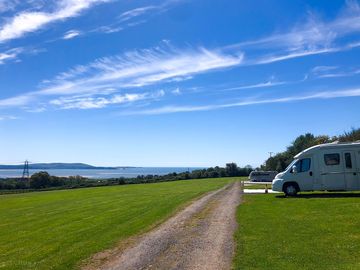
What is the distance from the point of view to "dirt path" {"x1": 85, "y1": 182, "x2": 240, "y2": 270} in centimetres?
1062

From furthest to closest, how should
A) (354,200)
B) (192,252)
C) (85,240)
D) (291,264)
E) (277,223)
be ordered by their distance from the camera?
(354,200) < (277,223) < (85,240) < (192,252) < (291,264)

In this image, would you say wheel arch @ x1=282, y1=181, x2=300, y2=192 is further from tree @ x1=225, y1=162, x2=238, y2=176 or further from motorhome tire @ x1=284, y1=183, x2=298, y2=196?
tree @ x1=225, y1=162, x2=238, y2=176

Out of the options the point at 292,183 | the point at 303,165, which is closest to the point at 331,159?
the point at 303,165

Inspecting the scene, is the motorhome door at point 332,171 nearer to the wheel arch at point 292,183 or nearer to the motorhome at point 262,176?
the wheel arch at point 292,183

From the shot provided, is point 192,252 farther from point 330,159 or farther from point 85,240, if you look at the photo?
point 330,159

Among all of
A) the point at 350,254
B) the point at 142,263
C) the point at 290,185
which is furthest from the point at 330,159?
the point at 142,263

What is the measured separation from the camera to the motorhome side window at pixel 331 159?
1005 inches

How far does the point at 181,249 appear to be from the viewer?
40.2 feet

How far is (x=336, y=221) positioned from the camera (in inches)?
609

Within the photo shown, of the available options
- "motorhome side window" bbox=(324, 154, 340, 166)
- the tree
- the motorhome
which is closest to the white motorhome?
"motorhome side window" bbox=(324, 154, 340, 166)

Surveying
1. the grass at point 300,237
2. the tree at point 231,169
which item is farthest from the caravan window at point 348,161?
the tree at point 231,169

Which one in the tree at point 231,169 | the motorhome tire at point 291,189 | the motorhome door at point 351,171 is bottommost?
the motorhome tire at point 291,189

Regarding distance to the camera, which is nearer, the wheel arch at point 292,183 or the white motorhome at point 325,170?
the white motorhome at point 325,170

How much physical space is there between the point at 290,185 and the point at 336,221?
11.8 metres
